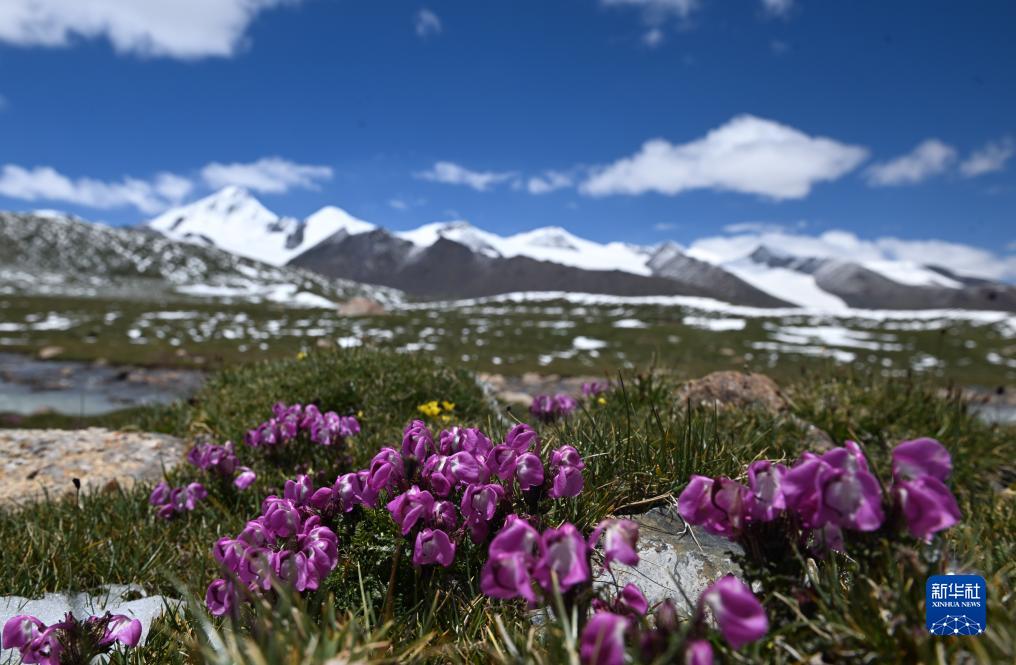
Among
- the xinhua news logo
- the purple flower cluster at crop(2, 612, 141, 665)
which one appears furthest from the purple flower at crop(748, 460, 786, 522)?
the purple flower cluster at crop(2, 612, 141, 665)

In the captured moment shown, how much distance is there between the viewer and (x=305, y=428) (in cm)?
575

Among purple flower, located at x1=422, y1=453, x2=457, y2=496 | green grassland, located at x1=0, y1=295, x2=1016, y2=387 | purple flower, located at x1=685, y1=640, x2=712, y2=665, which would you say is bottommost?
green grassland, located at x1=0, y1=295, x2=1016, y2=387

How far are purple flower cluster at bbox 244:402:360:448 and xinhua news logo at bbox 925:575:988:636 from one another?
183 inches

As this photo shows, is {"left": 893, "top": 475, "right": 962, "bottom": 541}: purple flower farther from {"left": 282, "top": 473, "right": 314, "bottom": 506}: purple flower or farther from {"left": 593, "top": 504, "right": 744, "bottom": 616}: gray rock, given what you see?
{"left": 282, "top": 473, "right": 314, "bottom": 506}: purple flower

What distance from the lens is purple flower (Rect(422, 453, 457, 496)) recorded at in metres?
2.70

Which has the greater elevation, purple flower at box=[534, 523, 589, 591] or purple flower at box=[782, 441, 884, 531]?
purple flower at box=[782, 441, 884, 531]

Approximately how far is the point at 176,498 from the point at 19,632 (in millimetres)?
2811

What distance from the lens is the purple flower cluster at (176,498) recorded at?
16.5ft

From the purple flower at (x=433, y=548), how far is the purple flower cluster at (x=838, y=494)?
1122 mm

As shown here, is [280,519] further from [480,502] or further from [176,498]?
[176,498]

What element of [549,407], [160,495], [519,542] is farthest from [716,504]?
[160,495]

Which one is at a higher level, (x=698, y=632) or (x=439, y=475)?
(x=439, y=475)

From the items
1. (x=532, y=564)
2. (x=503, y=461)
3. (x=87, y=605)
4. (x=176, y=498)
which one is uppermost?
(x=503, y=461)

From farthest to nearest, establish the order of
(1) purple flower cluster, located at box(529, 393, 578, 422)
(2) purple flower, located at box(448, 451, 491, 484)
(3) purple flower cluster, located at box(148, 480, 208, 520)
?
(1) purple flower cluster, located at box(529, 393, 578, 422) < (3) purple flower cluster, located at box(148, 480, 208, 520) < (2) purple flower, located at box(448, 451, 491, 484)
